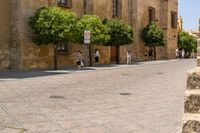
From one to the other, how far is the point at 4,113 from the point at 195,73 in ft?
17.5

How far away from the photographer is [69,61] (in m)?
28.7

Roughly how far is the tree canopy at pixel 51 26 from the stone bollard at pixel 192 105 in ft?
63.8

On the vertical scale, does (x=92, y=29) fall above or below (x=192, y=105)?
above

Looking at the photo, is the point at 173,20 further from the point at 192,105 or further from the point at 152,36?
the point at 192,105

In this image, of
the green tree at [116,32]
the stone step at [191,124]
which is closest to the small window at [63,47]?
the green tree at [116,32]

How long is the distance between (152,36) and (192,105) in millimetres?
38038

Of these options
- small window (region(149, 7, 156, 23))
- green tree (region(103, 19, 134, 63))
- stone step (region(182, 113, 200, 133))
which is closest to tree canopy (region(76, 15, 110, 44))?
green tree (region(103, 19, 134, 63))

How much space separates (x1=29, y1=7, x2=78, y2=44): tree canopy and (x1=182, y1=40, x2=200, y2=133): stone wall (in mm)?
19440

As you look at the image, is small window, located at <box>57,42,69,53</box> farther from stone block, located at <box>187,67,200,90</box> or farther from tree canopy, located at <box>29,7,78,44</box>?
stone block, located at <box>187,67,200,90</box>

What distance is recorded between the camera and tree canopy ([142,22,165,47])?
4184 centimetres

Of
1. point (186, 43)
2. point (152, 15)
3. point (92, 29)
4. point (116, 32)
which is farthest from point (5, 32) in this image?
point (186, 43)

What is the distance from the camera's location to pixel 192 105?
14.3ft

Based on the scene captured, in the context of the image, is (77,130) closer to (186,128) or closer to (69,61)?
(186,128)

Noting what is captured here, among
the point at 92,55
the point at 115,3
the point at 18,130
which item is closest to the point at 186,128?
the point at 18,130
